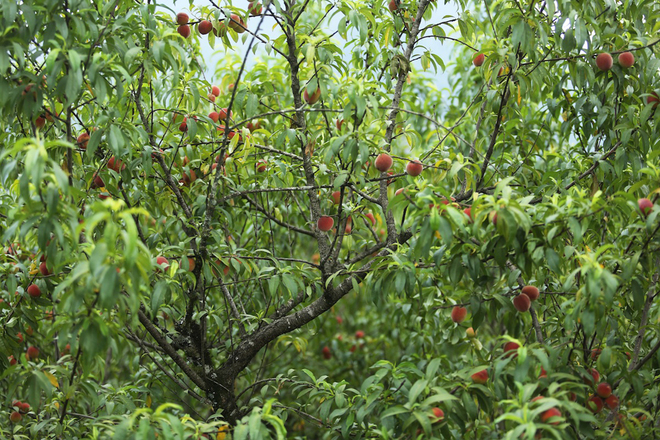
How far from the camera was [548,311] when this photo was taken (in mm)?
2436

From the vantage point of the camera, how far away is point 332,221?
235 centimetres

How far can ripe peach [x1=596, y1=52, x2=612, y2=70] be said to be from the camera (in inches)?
81.7

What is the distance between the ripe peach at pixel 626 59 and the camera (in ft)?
6.80

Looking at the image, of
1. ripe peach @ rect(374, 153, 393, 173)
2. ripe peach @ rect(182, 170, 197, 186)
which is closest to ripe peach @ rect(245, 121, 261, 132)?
ripe peach @ rect(182, 170, 197, 186)

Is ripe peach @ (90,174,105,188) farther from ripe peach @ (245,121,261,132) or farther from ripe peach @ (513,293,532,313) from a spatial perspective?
ripe peach @ (513,293,532,313)

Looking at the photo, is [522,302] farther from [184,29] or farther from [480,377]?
[184,29]

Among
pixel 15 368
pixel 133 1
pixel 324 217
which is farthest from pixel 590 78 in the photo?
pixel 15 368

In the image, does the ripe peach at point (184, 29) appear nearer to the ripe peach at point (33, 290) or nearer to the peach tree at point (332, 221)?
the peach tree at point (332, 221)

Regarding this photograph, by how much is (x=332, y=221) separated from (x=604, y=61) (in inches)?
47.1

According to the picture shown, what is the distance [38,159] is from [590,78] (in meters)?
1.86

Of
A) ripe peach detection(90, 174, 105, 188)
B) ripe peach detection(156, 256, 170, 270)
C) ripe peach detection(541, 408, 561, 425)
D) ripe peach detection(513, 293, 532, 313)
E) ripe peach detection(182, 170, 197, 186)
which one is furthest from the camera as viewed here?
Result: ripe peach detection(182, 170, 197, 186)

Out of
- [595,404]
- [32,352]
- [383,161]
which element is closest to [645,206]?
[595,404]

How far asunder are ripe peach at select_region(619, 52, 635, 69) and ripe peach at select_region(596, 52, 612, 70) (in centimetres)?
4

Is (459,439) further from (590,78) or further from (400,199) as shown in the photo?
(590,78)
